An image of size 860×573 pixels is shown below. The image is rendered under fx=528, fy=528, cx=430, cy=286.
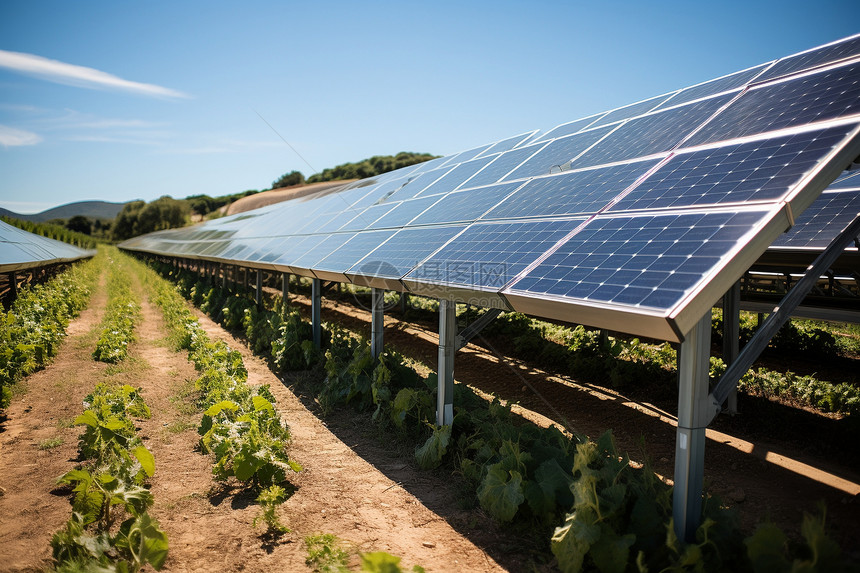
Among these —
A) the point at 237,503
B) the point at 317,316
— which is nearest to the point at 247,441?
the point at 237,503

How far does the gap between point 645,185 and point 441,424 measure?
3.89 m

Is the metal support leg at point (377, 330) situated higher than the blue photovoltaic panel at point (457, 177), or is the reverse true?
the blue photovoltaic panel at point (457, 177)

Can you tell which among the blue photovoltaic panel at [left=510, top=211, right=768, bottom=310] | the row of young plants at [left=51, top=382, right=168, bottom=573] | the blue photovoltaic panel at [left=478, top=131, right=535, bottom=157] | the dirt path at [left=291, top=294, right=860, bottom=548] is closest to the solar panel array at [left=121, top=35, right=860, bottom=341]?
the blue photovoltaic panel at [left=510, top=211, right=768, bottom=310]

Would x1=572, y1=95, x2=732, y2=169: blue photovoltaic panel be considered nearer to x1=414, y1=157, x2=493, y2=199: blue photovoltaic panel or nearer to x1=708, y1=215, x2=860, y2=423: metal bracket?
x1=708, y1=215, x2=860, y2=423: metal bracket

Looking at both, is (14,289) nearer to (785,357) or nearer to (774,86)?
(774,86)

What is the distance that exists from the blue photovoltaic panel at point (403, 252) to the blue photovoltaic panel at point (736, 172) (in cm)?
285

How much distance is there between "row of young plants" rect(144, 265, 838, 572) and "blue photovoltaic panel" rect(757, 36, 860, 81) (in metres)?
5.54

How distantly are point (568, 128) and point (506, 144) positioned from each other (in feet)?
7.43

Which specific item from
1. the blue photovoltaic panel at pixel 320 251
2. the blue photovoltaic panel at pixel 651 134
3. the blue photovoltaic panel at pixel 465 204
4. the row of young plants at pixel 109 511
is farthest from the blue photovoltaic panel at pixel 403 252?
the row of young plants at pixel 109 511

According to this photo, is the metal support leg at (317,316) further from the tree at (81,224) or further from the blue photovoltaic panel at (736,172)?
the tree at (81,224)

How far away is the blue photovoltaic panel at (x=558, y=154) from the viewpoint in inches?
353

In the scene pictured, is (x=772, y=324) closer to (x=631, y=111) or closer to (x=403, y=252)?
(x=403, y=252)

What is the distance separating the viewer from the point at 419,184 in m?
14.1

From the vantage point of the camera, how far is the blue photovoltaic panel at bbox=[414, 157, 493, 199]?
11.7 meters
